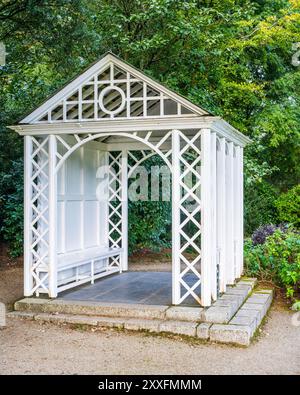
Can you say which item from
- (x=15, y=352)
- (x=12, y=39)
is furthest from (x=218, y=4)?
(x=15, y=352)

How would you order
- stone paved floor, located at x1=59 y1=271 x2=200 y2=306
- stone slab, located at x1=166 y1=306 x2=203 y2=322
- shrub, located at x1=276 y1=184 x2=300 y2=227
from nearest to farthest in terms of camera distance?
stone slab, located at x1=166 y1=306 x2=203 y2=322
stone paved floor, located at x1=59 y1=271 x2=200 y2=306
shrub, located at x1=276 y1=184 x2=300 y2=227

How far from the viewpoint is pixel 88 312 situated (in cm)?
627

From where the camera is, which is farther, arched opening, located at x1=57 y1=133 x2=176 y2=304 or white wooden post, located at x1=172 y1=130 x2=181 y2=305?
arched opening, located at x1=57 y1=133 x2=176 y2=304

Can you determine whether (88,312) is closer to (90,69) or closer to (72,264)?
(72,264)

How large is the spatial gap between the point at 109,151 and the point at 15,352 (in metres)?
4.87

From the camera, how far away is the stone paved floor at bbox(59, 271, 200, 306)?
6.64m

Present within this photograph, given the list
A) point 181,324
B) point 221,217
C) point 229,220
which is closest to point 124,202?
point 229,220

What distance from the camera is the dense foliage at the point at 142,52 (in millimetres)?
9688

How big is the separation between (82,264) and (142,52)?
5139mm

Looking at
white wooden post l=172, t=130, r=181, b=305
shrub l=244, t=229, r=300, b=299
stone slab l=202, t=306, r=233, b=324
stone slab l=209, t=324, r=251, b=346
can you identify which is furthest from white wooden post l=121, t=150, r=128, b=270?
stone slab l=209, t=324, r=251, b=346

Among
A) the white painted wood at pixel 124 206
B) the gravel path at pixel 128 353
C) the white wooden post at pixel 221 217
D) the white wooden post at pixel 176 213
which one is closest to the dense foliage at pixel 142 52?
the white painted wood at pixel 124 206

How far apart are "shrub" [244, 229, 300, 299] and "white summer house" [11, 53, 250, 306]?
52 centimetres

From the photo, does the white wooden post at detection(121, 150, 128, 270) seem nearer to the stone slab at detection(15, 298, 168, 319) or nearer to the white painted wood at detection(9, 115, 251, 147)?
the white painted wood at detection(9, 115, 251, 147)

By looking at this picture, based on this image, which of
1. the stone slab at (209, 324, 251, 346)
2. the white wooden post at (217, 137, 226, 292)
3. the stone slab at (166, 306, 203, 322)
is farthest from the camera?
the white wooden post at (217, 137, 226, 292)
